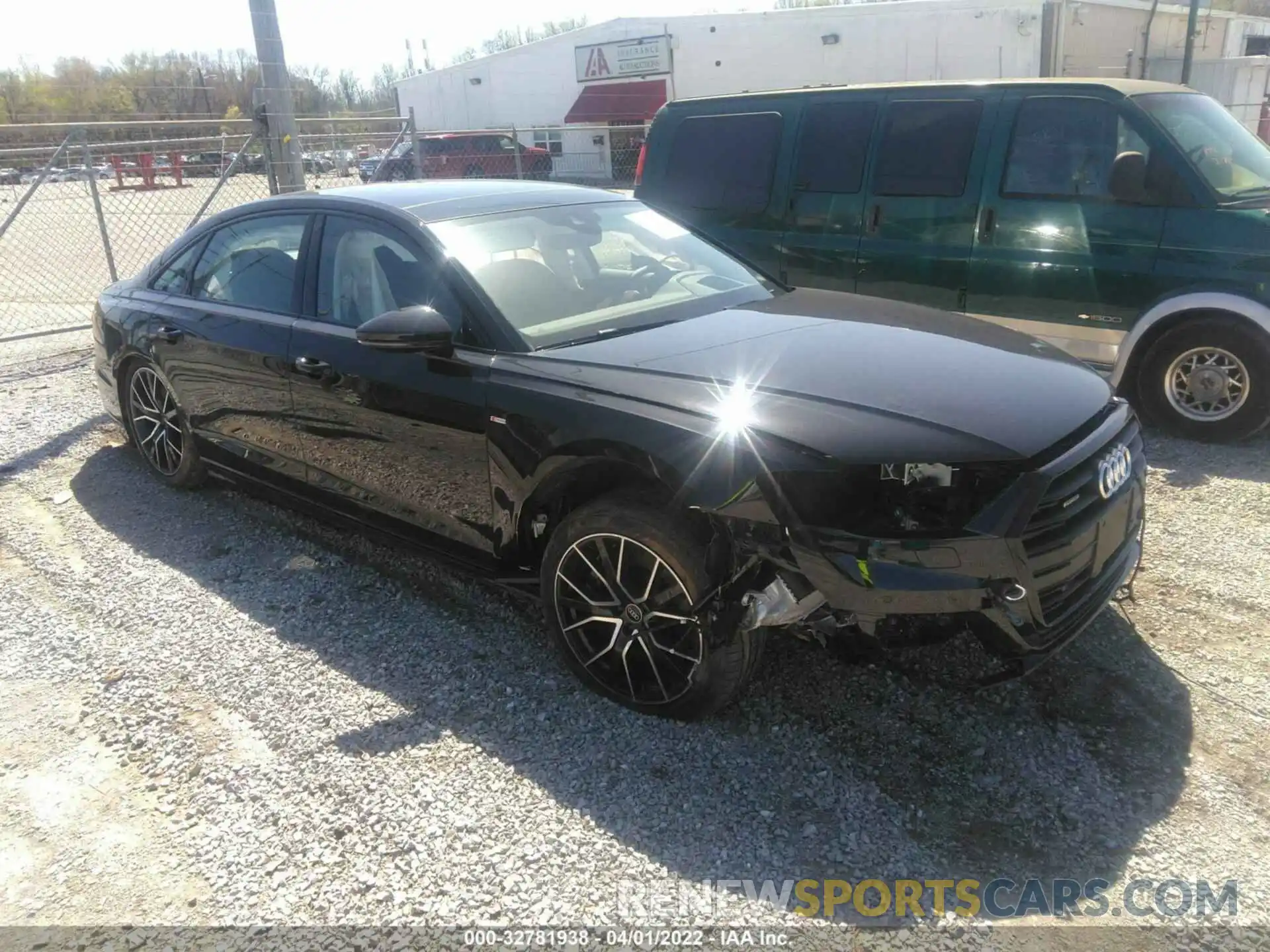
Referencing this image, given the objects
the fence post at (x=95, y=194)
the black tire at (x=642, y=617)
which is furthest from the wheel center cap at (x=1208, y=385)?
the fence post at (x=95, y=194)

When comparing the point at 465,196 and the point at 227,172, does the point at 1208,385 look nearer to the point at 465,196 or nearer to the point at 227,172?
the point at 465,196

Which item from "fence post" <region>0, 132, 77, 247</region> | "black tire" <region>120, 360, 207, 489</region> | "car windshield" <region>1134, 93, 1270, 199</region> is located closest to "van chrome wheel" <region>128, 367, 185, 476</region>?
"black tire" <region>120, 360, 207, 489</region>

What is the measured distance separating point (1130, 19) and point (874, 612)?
33287 millimetres

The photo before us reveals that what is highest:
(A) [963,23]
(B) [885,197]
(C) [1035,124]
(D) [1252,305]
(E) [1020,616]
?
(A) [963,23]

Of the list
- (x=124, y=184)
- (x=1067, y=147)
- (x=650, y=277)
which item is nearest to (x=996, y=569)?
(x=650, y=277)

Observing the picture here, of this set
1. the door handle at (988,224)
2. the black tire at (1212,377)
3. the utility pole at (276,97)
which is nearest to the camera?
the black tire at (1212,377)

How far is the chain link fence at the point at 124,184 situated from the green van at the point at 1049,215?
527cm

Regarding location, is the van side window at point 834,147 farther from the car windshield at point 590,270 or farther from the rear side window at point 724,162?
the car windshield at point 590,270

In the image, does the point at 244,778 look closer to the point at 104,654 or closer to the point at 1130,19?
the point at 104,654

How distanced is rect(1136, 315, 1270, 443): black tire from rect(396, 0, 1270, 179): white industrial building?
1892cm

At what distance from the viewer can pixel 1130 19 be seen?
2883 centimetres

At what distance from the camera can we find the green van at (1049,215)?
17.3 feet

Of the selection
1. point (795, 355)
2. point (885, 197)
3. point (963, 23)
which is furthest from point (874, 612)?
point (963, 23)

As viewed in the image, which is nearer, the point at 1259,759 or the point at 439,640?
the point at 1259,759
